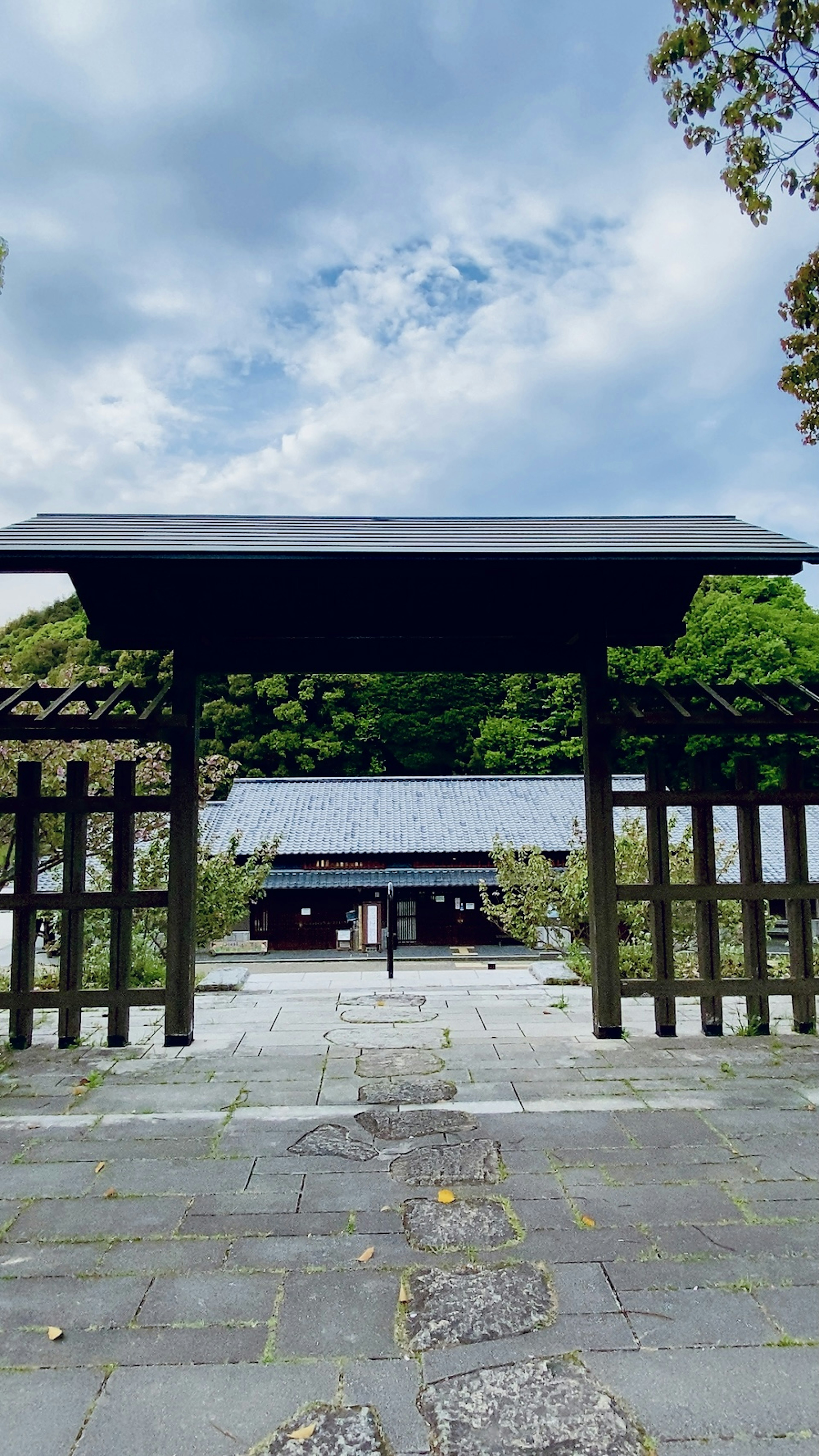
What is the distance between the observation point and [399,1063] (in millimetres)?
5070

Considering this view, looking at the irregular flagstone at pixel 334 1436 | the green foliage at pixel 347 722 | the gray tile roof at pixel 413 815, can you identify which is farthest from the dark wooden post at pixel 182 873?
the green foliage at pixel 347 722

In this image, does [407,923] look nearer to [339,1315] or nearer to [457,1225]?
[457,1225]

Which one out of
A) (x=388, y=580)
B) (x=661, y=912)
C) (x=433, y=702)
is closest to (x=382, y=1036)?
(x=661, y=912)

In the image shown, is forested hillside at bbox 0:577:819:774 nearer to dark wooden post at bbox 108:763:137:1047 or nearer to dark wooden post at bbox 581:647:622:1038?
dark wooden post at bbox 581:647:622:1038

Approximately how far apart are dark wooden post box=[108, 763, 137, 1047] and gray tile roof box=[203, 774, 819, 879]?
53.7ft

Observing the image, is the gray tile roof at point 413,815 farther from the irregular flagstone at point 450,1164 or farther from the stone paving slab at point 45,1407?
the stone paving slab at point 45,1407

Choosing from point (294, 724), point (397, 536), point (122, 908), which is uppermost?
point (294, 724)

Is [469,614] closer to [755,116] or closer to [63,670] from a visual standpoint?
[755,116]

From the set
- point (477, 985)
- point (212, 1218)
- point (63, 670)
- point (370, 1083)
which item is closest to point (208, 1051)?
point (370, 1083)

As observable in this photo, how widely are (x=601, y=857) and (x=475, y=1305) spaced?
11.4 ft

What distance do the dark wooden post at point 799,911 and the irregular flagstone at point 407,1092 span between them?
2.56 metres

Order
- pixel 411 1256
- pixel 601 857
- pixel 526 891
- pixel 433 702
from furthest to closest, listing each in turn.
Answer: pixel 433 702 → pixel 526 891 → pixel 601 857 → pixel 411 1256

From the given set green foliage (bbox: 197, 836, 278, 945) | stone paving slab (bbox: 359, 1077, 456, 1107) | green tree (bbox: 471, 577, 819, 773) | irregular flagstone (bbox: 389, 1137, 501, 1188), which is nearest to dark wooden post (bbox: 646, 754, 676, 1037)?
stone paving slab (bbox: 359, 1077, 456, 1107)

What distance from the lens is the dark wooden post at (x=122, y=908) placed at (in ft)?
17.7
